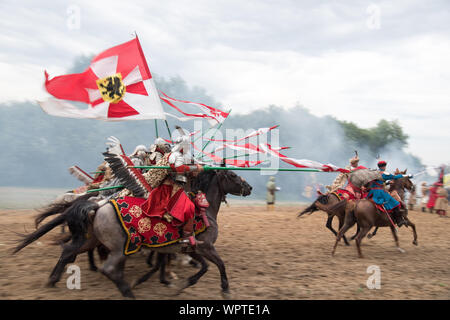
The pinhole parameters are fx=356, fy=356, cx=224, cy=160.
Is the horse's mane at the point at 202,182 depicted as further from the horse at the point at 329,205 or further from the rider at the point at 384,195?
the rider at the point at 384,195

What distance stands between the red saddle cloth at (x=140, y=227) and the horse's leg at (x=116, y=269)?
0.11 m

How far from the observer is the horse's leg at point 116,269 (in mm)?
4301

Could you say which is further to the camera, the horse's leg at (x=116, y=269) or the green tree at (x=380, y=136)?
the green tree at (x=380, y=136)

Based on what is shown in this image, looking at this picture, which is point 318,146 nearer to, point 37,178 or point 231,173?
point 37,178

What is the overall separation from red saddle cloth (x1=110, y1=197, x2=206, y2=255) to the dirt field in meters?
0.77

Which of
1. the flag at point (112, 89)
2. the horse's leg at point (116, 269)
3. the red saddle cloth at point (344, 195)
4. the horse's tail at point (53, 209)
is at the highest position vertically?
the flag at point (112, 89)

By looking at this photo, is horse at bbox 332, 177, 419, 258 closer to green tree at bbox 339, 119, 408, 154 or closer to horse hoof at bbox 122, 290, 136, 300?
horse hoof at bbox 122, 290, 136, 300

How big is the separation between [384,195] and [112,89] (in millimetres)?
5856

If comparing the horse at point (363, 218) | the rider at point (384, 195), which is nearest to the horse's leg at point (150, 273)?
the horse at point (363, 218)

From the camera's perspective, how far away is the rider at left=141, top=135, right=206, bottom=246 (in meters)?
4.54

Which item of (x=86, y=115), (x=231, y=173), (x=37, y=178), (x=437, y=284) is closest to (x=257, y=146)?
(x=231, y=173)

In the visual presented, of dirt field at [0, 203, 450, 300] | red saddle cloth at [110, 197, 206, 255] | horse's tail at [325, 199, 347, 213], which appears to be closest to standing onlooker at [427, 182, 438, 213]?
dirt field at [0, 203, 450, 300]

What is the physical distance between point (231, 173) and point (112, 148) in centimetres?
188

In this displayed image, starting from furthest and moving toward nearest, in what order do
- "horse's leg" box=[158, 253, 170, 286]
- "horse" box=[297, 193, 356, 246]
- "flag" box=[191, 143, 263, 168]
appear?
1. "horse" box=[297, 193, 356, 246]
2. "flag" box=[191, 143, 263, 168]
3. "horse's leg" box=[158, 253, 170, 286]
